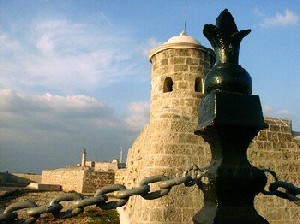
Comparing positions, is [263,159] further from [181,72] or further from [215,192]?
[215,192]

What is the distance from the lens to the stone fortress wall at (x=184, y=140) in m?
7.96

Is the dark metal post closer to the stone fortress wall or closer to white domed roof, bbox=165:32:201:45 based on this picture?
the stone fortress wall

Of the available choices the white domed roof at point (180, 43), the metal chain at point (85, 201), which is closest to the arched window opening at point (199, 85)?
the white domed roof at point (180, 43)

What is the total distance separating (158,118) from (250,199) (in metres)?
6.73

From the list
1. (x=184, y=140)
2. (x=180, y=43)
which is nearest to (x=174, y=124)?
(x=184, y=140)

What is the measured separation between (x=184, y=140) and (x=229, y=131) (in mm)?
6474

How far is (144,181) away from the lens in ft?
6.84

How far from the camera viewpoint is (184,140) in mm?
8281

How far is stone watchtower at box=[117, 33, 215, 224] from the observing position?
769 centimetres

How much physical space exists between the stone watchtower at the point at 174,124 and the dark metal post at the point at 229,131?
595 cm

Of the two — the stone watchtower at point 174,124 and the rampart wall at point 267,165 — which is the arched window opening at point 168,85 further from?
the rampart wall at point 267,165

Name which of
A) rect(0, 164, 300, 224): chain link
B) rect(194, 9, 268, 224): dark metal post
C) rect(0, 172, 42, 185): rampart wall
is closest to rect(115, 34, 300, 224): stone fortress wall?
rect(0, 164, 300, 224): chain link

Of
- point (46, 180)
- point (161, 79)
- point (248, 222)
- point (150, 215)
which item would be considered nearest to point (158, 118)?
point (161, 79)

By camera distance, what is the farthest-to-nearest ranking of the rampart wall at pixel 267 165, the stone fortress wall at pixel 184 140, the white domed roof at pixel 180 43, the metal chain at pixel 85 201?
1. the white domed roof at pixel 180 43
2. the stone fortress wall at pixel 184 140
3. the rampart wall at pixel 267 165
4. the metal chain at pixel 85 201
